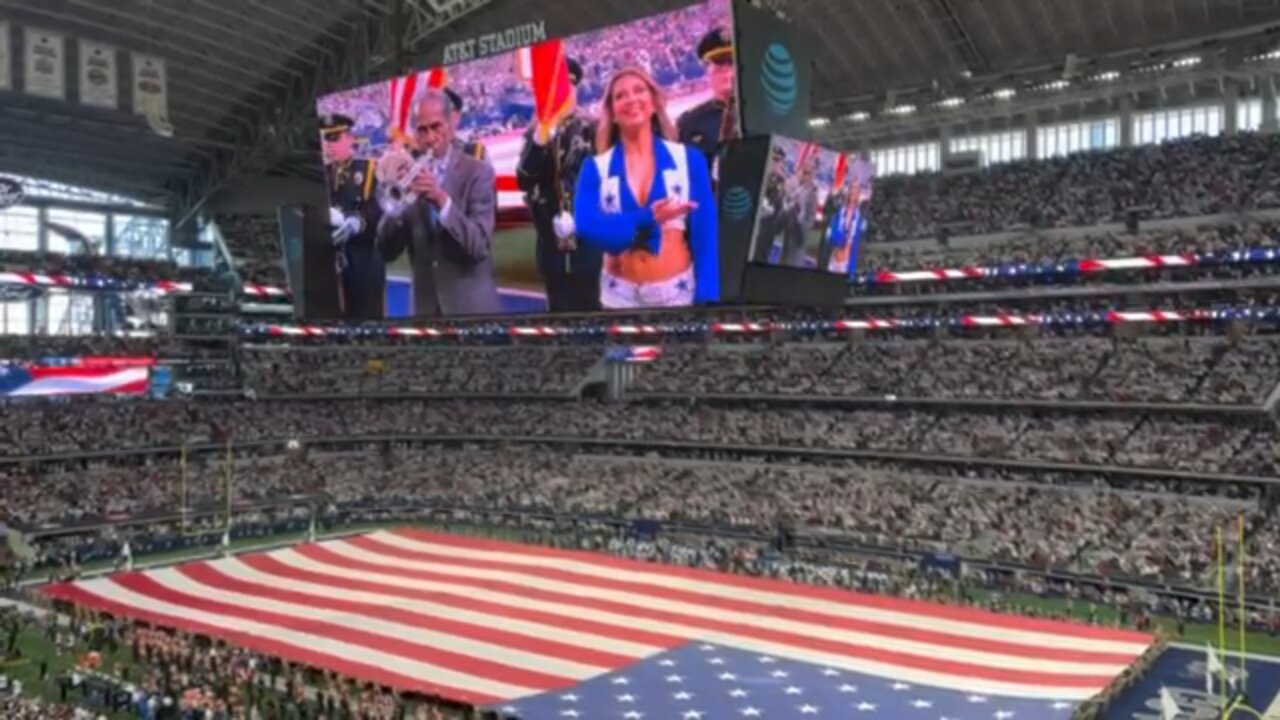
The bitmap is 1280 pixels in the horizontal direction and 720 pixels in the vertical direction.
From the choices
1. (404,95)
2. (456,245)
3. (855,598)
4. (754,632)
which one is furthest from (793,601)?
(404,95)

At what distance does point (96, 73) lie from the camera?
140 feet

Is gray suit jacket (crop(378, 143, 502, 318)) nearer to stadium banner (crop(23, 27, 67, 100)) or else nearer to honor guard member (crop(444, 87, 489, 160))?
honor guard member (crop(444, 87, 489, 160))

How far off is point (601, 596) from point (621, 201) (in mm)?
13208

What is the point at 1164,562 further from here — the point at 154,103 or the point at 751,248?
the point at 154,103

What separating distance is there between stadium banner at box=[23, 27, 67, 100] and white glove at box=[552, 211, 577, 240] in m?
19.2

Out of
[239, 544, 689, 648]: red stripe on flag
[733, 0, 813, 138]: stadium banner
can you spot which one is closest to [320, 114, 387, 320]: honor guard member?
[239, 544, 689, 648]: red stripe on flag

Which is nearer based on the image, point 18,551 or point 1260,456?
point 1260,456

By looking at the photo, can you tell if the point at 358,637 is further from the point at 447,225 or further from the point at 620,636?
the point at 447,225

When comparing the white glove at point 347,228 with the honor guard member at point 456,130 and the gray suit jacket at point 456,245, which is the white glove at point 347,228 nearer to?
the gray suit jacket at point 456,245

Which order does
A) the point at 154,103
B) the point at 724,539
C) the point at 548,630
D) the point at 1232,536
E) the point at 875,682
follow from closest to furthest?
1. the point at 875,682
2. the point at 548,630
3. the point at 1232,536
4. the point at 154,103
5. the point at 724,539

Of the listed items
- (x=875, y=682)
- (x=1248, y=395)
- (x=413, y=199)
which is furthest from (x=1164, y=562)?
(x=413, y=199)

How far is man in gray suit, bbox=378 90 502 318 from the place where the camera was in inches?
1580

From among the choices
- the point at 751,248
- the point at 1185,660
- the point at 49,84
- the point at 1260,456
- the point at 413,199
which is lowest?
the point at 1185,660

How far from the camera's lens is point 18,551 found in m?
46.6
